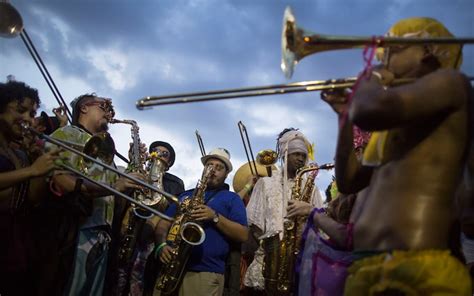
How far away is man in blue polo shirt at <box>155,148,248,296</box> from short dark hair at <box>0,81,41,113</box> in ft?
7.24

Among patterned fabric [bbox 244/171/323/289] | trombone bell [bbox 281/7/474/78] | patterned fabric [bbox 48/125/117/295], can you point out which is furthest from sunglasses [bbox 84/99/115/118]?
trombone bell [bbox 281/7/474/78]

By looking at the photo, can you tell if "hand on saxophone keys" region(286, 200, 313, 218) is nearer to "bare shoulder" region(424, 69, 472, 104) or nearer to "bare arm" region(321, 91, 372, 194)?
"bare arm" region(321, 91, 372, 194)

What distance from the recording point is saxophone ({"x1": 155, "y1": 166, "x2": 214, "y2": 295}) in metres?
5.66

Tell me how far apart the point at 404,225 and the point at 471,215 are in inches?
27.7

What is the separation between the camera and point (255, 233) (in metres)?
6.59

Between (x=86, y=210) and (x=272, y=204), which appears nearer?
(x=86, y=210)

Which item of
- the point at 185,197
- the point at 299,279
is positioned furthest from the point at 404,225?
the point at 185,197

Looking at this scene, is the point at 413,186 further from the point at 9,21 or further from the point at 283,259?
the point at 9,21

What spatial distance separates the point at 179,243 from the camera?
575cm

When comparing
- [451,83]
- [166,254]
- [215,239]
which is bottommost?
[166,254]

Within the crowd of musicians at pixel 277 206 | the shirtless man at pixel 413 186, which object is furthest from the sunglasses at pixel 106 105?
the shirtless man at pixel 413 186

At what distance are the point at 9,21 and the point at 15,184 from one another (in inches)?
93.7

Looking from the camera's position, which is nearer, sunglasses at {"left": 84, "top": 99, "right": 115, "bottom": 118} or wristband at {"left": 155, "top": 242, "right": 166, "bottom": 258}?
sunglasses at {"left": 84, "top": 99, "right": 115, "bottom": 118}

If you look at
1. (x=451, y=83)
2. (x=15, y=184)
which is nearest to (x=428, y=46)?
(x=451, y=83)
